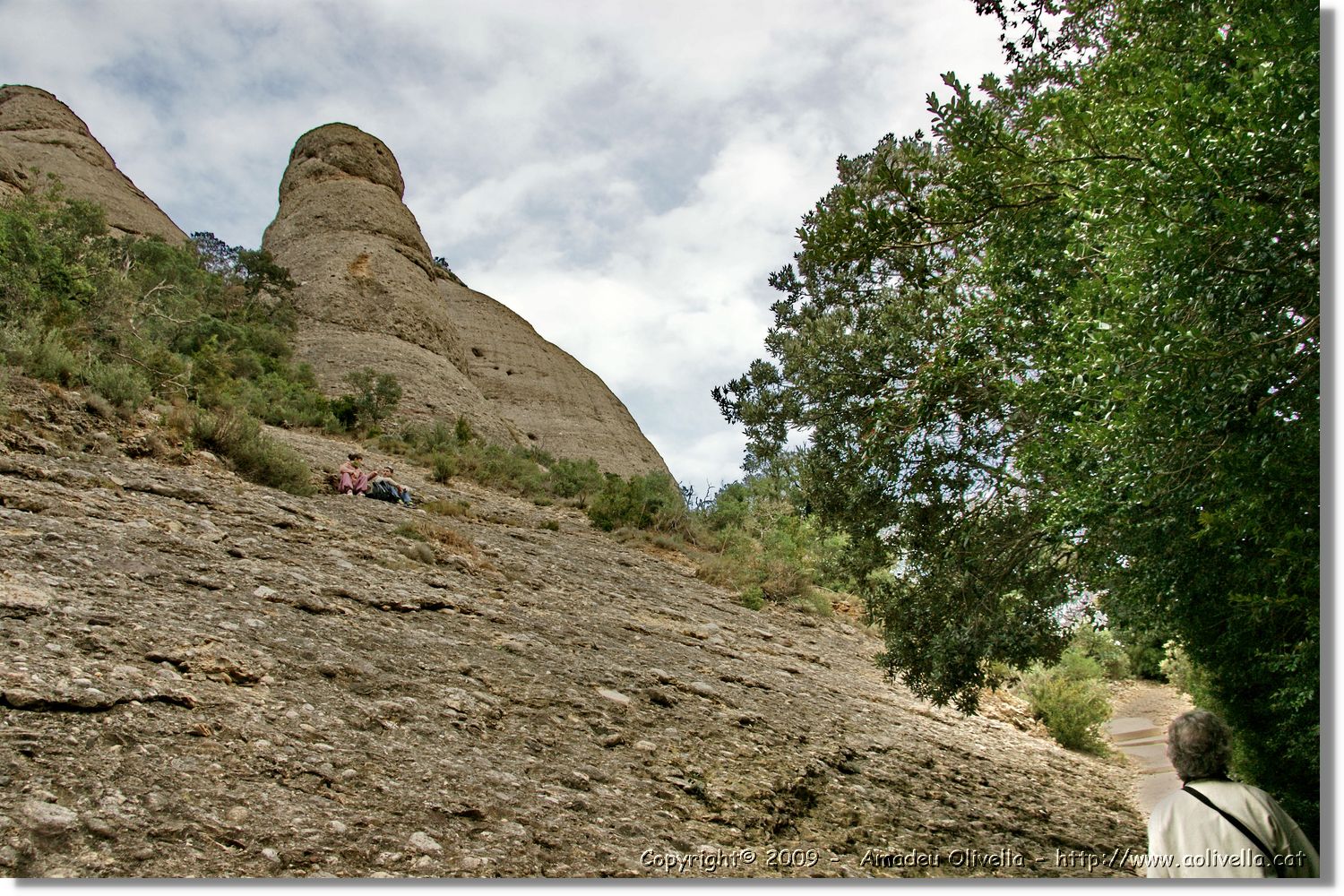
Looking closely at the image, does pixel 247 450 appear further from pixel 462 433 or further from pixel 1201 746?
pixel 462 433

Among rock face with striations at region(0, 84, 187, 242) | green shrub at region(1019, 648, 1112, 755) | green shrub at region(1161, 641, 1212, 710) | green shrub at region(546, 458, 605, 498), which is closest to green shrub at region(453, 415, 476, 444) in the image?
green shrub at region(546, 458, 605, 498)

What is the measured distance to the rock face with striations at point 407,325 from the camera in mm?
27719

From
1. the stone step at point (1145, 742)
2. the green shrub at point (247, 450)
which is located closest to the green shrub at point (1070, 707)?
the stone step at point (1145, 742)

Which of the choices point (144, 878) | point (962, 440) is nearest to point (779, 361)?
point (962, 440)

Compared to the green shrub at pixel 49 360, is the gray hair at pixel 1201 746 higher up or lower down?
lower down

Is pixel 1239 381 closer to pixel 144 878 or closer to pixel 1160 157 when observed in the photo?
pixel 1160 157

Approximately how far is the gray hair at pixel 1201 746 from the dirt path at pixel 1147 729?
360 cm

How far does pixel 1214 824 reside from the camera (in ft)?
8.57

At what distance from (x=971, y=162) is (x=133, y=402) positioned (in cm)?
889

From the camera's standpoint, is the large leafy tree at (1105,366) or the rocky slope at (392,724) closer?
the rocky slope at (392,724)

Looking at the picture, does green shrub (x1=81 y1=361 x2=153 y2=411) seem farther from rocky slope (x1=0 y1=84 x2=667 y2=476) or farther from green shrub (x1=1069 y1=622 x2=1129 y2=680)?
rocky slope (x1=0 y1=84 x2=667 y2=476)

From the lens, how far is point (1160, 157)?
3.42 meters

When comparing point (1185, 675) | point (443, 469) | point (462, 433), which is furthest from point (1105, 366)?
point (462, 433)

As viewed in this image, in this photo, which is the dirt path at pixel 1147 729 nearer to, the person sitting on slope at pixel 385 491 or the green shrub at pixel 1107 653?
the green shrub at pixel 1107 653
